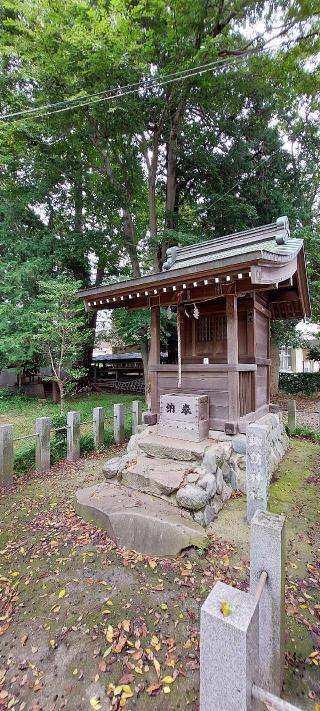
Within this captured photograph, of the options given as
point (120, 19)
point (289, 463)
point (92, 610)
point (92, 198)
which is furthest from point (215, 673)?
point (92, 198)

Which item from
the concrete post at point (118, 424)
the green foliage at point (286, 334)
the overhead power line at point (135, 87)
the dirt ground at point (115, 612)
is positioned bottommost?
the dirt ground at point (115, 612)

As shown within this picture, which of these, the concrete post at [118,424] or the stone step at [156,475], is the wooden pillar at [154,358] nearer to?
the concrete post at [118,424]

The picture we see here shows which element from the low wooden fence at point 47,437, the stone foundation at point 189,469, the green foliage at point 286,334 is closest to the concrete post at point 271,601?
the stone foundation at point 189,469

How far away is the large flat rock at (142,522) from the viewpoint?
144 inches

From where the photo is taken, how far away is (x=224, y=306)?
6.71 metres

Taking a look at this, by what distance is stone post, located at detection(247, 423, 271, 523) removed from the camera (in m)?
4.05

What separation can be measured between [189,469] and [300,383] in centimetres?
1472

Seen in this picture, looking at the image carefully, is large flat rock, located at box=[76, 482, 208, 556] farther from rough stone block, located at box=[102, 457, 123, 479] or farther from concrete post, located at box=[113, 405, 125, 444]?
concrete post, located at box=[113, 405, 125, 444]

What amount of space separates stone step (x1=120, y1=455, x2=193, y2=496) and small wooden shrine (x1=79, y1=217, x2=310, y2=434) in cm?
125

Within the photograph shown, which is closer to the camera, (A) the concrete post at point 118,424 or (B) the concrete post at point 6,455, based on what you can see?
(B) the concrete post at point 6,455

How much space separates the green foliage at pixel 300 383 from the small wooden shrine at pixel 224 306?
10.1 m

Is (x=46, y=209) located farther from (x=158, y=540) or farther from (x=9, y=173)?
(x=158, y=540)

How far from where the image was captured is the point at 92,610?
2.88 metres

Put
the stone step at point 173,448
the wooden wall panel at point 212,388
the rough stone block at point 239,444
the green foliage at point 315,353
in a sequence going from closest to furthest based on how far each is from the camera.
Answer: the stone step at point 173,448
the rough stone block at point 239,444
the wooden wall panel at point 212,388
the green foliage at point 315,353
